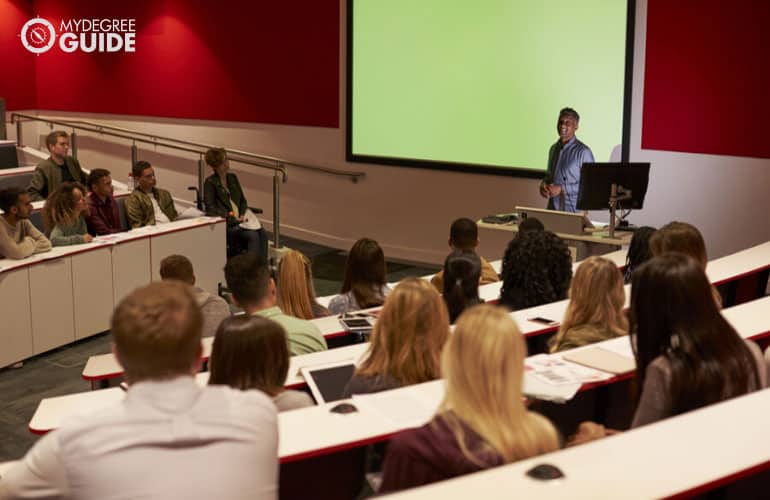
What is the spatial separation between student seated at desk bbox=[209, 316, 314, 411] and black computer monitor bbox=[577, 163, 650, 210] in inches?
171

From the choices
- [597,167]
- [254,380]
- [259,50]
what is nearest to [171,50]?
[259,50]

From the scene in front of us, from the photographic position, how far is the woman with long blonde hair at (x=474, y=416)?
7.39 feet

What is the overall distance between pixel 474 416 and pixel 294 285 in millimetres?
2721

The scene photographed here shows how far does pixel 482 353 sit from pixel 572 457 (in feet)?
1.78

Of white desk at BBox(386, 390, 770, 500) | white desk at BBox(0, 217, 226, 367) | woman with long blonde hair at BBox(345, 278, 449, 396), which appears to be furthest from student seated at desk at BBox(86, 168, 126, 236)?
white desk at BBox(386, 390, 770, 500)

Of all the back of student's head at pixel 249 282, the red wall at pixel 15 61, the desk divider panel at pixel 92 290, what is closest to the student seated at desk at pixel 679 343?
the back of student's head at pixel 249 282

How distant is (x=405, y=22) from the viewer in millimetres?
9539

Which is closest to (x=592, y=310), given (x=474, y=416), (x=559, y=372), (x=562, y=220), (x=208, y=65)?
(x=559, y=372)

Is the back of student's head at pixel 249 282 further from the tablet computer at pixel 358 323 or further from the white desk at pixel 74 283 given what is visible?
the white desk at pixel 74 283

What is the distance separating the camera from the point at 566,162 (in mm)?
7867

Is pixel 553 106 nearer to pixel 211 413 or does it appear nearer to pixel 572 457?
pixel 572 457

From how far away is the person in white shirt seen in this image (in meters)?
2.00

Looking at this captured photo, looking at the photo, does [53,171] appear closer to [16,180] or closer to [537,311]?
[16,180]

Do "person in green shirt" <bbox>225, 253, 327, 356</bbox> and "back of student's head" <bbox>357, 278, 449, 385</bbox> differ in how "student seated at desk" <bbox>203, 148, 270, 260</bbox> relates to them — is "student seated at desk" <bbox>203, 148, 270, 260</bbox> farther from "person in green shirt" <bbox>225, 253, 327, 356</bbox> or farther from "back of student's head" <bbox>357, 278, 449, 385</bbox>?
"back of student's head" <bbox>357, 278, 449, 385</bbox>
